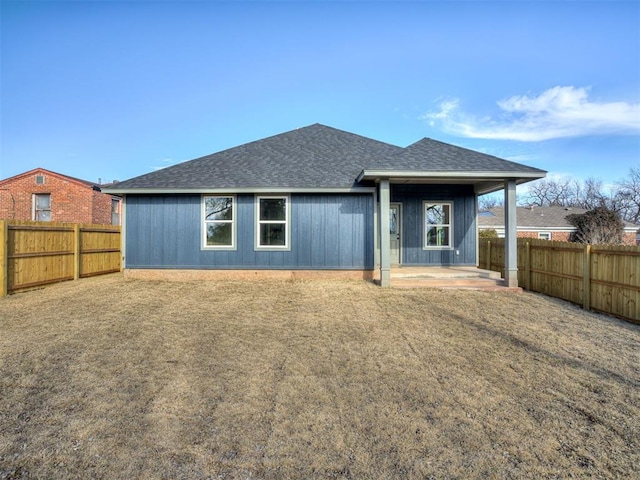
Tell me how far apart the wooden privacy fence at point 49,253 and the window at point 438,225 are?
38.4ft

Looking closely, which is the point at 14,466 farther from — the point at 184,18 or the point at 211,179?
the point at 184,18

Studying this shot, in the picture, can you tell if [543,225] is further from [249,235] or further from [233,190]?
[233,190]

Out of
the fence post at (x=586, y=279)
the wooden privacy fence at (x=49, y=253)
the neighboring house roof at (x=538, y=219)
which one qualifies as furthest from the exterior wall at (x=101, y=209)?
the neighboring house roof at (x=538, y=219)

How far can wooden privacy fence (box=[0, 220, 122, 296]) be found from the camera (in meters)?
8.48

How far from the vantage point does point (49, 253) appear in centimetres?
968

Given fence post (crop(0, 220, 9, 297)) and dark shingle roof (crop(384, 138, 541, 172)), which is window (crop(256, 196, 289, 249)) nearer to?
dark shingle roof (crop(384, 138, 541, 172))

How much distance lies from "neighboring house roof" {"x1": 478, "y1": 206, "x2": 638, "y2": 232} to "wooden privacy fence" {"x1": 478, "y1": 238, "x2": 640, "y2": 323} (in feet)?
64.0

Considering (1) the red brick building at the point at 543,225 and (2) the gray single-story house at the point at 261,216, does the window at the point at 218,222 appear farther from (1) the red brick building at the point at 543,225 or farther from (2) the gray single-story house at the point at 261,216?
(1) the red brick building at the point at 543,225

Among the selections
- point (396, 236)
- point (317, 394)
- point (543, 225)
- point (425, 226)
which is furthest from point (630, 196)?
point (317, 394)

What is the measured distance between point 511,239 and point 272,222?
6848 mm

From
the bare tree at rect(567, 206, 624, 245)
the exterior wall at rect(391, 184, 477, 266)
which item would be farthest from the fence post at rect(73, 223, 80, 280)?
the bare tree at rect(567, 206, 624, 245)

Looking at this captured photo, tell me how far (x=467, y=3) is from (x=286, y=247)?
32.1 feet

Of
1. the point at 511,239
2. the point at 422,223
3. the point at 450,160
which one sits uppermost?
the point at 450,160

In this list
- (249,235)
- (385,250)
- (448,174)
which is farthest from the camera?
(249,235)
